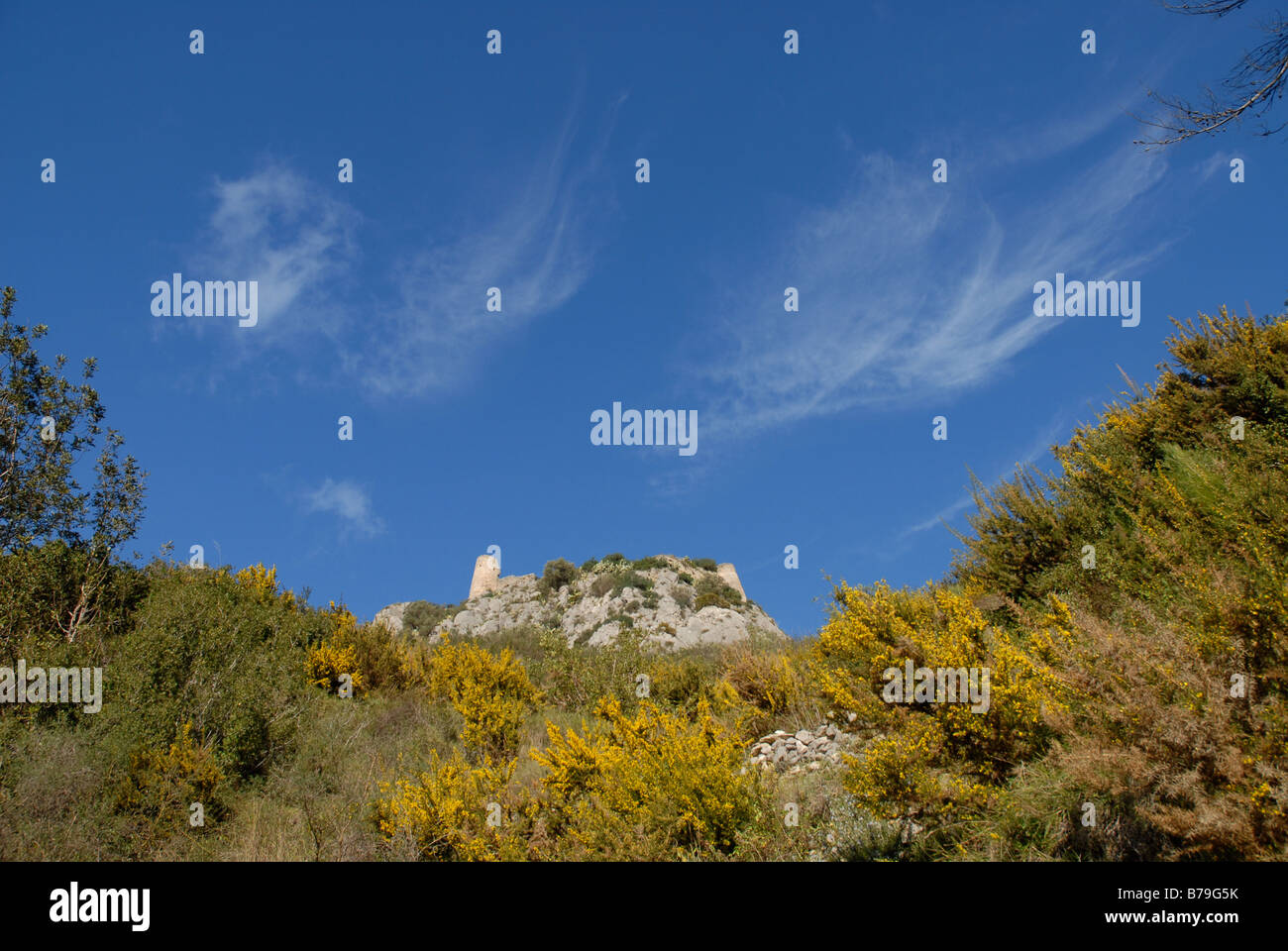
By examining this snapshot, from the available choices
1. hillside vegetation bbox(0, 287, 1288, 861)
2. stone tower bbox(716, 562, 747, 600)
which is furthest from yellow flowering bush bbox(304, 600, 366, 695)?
stone tower bbox(716, 562, 747, 600)

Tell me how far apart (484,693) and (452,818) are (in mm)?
5182

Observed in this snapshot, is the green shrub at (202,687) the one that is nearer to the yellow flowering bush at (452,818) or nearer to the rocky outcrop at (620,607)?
the yellow flowering bush at (452,818)

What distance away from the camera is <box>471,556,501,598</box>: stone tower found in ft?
153

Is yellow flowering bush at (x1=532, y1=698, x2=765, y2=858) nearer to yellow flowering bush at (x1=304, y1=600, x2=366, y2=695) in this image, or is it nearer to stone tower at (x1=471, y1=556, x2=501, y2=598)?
yellow flowering bush at (x1=304, y1=600, x2=366, y2=695)

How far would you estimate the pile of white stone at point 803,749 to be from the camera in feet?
26.1

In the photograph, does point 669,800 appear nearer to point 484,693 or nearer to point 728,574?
point 484,693

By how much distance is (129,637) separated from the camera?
9.66 metres

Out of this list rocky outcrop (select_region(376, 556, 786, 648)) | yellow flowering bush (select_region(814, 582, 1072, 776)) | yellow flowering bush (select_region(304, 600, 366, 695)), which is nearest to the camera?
yellow flowering bush (select_region(814, 582, 1072, 776))

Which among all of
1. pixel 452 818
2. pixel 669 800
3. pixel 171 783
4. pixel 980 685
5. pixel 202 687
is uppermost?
pixel 980 685

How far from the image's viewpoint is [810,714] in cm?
980

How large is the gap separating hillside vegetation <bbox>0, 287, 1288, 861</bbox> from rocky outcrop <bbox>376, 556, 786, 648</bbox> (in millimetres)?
11800

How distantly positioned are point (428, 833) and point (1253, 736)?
260 inches

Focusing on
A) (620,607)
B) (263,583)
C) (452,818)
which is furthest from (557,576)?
(452,818)
